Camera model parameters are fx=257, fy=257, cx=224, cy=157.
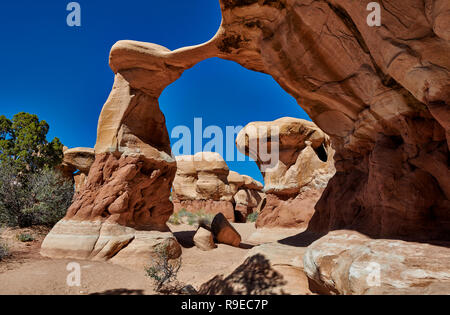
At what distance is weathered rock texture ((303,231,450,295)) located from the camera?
7.92 ft

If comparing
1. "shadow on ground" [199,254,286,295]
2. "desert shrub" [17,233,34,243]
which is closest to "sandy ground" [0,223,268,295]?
"desert shrub" [17,233,34,243]

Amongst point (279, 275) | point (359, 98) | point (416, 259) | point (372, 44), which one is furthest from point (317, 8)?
point (279, 275)

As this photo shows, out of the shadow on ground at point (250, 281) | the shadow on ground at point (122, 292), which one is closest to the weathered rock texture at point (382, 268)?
the shadow on ground at point (250, 281)

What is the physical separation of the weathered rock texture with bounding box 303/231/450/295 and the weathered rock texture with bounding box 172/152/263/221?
19123 millimetres

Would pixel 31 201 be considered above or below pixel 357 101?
below

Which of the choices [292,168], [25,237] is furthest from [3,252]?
[292,168]

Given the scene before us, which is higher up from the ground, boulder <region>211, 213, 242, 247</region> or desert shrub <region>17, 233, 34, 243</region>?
desert shrub <region>17, 233, 34, 243</region>

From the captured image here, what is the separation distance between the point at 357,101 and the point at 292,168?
7.84 metres

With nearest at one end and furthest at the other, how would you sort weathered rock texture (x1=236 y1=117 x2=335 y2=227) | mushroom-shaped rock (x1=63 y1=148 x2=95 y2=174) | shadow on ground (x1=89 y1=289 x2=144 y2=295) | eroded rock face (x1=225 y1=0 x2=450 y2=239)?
eroded rock face (x1=225 y1=0 x2=450 y2=239)
shadow on ground (x1=89 y1=289 x2=144 y2=295)
weathered rock texture (x1=236 y1=117 x2=335 y2=227)
mushroom-shaped rock (x1=63 y1=148 x2=95 y2=174)

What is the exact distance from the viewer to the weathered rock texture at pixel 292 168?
1135cm

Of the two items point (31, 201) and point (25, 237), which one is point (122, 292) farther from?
point (31, 201)

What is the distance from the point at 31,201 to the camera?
33.7ft

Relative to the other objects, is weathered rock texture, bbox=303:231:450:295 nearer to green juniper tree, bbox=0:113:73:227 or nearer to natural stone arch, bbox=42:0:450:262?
natural stone arch, bbox=42:0:450:262

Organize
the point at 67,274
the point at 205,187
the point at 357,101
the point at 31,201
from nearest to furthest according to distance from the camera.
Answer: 1. the point at 357,101
2. the point at 67,274
3. the point at 31,201
4. the point at 205,187
